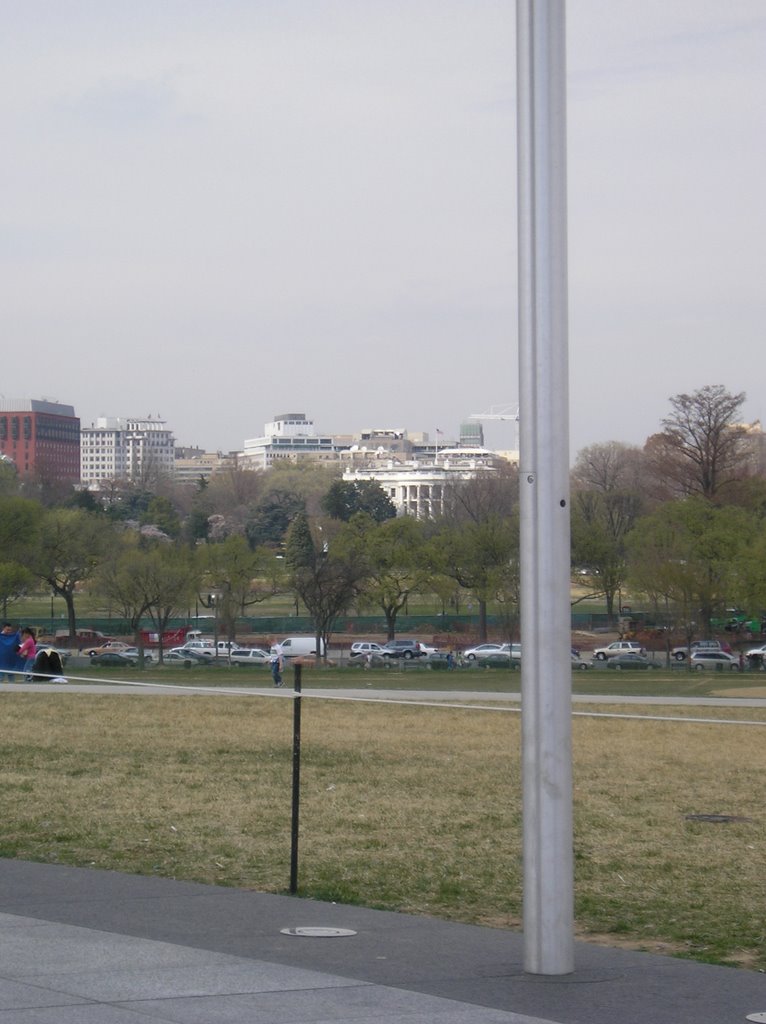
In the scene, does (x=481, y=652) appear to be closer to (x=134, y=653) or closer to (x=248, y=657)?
(x=248, y=657)

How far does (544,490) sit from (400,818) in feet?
20.8

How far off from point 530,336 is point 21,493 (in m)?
118

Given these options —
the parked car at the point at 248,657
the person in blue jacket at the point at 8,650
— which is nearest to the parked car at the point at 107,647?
the parked car at the point at 248,657

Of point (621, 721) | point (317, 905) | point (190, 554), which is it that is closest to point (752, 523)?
point (190, 554)

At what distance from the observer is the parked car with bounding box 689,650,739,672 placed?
67694 mm

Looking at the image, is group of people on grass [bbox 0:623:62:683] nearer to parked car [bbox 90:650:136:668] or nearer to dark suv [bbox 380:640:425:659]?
parked car [bbox 90:650:136:668]

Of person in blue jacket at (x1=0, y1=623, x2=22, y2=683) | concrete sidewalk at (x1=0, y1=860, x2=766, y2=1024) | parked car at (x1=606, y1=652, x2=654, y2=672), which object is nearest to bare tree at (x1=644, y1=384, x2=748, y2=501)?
parked car at (x1=606, y1=652, x2=654, y2=672)

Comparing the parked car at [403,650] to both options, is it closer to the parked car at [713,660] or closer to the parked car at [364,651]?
the parked car at [364,651]

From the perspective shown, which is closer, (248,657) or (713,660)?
(713,660)

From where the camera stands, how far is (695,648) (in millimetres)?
71250

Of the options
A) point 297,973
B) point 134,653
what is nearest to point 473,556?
point 134,653

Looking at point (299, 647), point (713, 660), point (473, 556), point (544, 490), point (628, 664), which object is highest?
point (473, 556)

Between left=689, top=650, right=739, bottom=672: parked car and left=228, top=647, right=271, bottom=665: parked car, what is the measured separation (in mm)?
20398

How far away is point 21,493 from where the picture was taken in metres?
120
